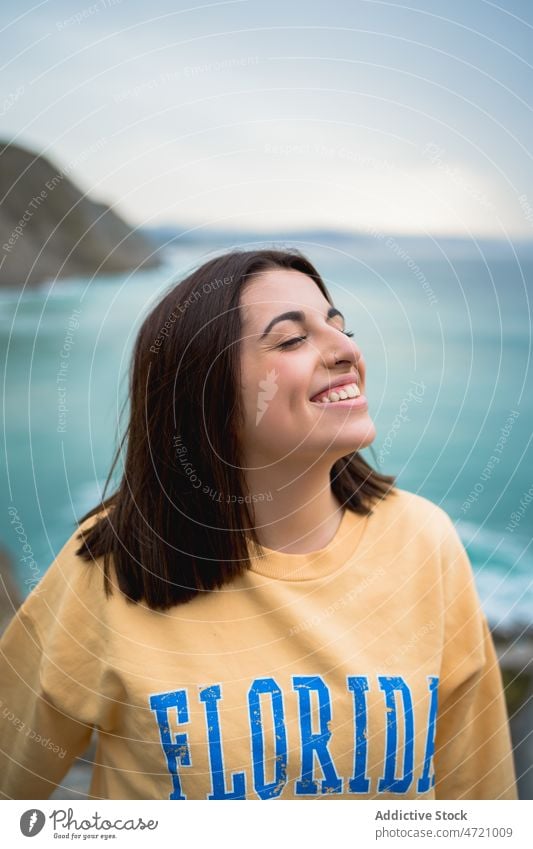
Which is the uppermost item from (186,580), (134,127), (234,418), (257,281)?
(134,127)

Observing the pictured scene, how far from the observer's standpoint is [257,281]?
0.73 meters

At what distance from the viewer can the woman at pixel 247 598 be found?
729mm

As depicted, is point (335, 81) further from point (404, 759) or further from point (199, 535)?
point (404, 759)

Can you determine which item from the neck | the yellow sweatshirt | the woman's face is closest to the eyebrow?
the woman's face

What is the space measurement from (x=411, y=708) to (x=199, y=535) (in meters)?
0.29

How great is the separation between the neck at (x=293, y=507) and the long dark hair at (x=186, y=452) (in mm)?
15

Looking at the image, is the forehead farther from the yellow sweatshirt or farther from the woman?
the yellow sweatshirt

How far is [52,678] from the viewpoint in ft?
2.56

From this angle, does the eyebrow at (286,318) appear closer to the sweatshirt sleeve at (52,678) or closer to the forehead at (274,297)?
the forehead at (274,297)

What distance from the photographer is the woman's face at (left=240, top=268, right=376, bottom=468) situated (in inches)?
→ 28.0

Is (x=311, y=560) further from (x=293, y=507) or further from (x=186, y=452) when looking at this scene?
(x=186, y=452)

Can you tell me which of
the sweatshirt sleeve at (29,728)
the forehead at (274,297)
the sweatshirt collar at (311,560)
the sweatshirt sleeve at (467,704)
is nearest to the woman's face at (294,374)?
the forehead at (274,297)

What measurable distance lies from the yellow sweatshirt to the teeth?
0.17m

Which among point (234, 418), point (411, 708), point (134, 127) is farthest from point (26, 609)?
point (134, 127)
